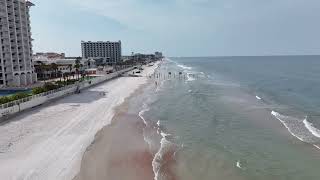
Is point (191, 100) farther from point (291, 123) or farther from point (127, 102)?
point (291, 123)

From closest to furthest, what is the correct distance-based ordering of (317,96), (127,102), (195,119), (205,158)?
(205,158) → (195,119) → (127,102) → (317,96)

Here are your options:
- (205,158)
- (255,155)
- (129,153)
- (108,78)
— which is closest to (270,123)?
(255,155)

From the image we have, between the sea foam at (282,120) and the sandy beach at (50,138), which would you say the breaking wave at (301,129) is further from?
the sandy beach at (50,138)

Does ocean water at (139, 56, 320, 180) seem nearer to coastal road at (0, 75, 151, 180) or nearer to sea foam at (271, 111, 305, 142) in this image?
sea foam at (271, 111, 305, 142)

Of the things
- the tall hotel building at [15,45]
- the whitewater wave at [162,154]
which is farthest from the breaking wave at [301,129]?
the tall hotel building at [15,45]

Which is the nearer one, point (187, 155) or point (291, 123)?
point (187, 155)

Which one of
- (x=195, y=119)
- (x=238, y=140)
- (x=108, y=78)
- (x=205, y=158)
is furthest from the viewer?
(x=108, y=78)

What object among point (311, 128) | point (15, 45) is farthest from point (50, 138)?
point (15, 45)

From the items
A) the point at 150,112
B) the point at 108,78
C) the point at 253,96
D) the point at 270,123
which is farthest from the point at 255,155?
the point at 108,78
